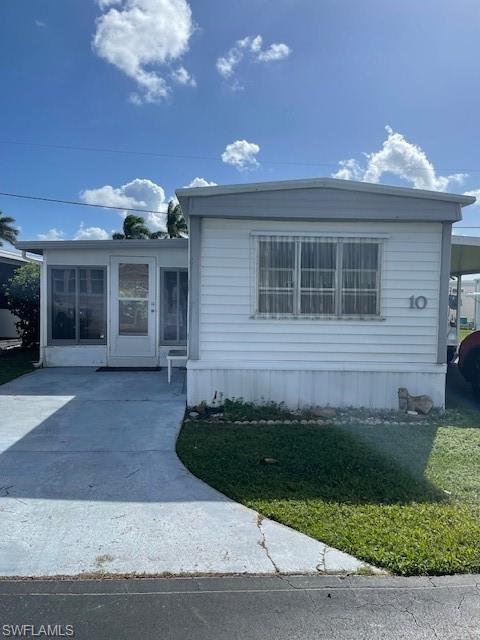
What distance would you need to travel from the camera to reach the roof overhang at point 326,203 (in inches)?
242

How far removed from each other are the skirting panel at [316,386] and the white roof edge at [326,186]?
8.55ft

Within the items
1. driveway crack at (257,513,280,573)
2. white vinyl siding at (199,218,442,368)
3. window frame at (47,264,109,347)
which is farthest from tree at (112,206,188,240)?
driveway crack at (257,513,280,573)

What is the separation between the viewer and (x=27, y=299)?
1227 centimetres

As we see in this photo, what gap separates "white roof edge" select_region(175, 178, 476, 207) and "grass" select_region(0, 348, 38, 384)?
5.47 metres

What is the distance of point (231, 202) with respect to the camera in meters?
6.19

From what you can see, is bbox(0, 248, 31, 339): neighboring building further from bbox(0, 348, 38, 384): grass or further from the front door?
the front door

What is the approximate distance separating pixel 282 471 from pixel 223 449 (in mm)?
864

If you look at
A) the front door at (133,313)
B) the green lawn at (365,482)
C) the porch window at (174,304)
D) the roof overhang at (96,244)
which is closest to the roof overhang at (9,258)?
the roof overhang at (96,244)

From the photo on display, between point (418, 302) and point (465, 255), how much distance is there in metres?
3.51

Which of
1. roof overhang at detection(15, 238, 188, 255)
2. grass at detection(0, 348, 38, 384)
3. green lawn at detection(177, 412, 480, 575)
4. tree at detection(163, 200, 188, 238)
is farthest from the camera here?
tree at detection(163, 200, 188, 238)

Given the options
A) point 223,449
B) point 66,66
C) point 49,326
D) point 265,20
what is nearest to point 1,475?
point 223,449

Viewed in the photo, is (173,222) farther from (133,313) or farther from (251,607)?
(251,607)

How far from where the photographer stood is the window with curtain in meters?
6.43

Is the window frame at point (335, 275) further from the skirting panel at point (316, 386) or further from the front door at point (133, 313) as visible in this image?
the front door at point (133, 313)
